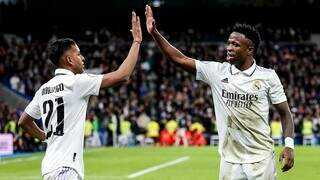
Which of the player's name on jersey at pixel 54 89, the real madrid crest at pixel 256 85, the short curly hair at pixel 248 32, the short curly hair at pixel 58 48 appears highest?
the short curly hair at pixel 248 32

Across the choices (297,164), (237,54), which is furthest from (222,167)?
(297,164)

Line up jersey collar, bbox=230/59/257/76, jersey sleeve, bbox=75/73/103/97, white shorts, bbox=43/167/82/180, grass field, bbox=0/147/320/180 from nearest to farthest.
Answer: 1. white shorts, bbox=43/167/82/180
2. jersey sleeve, bbox=75/73/103/97
3. jersey collar, bbox=230/59/257/76
4. grass field, bbox=0/147/320/180

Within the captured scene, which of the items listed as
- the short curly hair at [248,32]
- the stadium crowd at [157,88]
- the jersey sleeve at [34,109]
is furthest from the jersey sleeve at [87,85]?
the stadium crowd at [157,88]

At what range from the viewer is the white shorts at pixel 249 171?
7070 mm

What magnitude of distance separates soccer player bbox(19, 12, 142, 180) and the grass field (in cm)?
1046

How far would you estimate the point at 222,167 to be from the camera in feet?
23.6

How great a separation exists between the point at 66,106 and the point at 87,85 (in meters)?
0.25

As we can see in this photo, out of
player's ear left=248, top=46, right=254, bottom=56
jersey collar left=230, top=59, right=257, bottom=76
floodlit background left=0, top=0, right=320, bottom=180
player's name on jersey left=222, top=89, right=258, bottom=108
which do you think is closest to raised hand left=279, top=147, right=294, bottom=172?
player's name on jersey left=222, top=89, right=258, bottom=108

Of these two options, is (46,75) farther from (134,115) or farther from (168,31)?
(168,31)

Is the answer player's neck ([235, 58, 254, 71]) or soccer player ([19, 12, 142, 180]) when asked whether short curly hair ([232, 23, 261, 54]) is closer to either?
player's neck ([235, 58, 254, 71])

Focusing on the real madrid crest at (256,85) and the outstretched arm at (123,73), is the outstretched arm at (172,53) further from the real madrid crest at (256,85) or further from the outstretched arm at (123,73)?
the real madrid crest at (256,85)

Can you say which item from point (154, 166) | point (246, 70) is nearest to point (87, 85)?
point (246, 70)

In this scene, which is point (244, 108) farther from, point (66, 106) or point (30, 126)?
point (30, 126)

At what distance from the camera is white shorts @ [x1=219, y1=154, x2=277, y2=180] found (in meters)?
7.07
